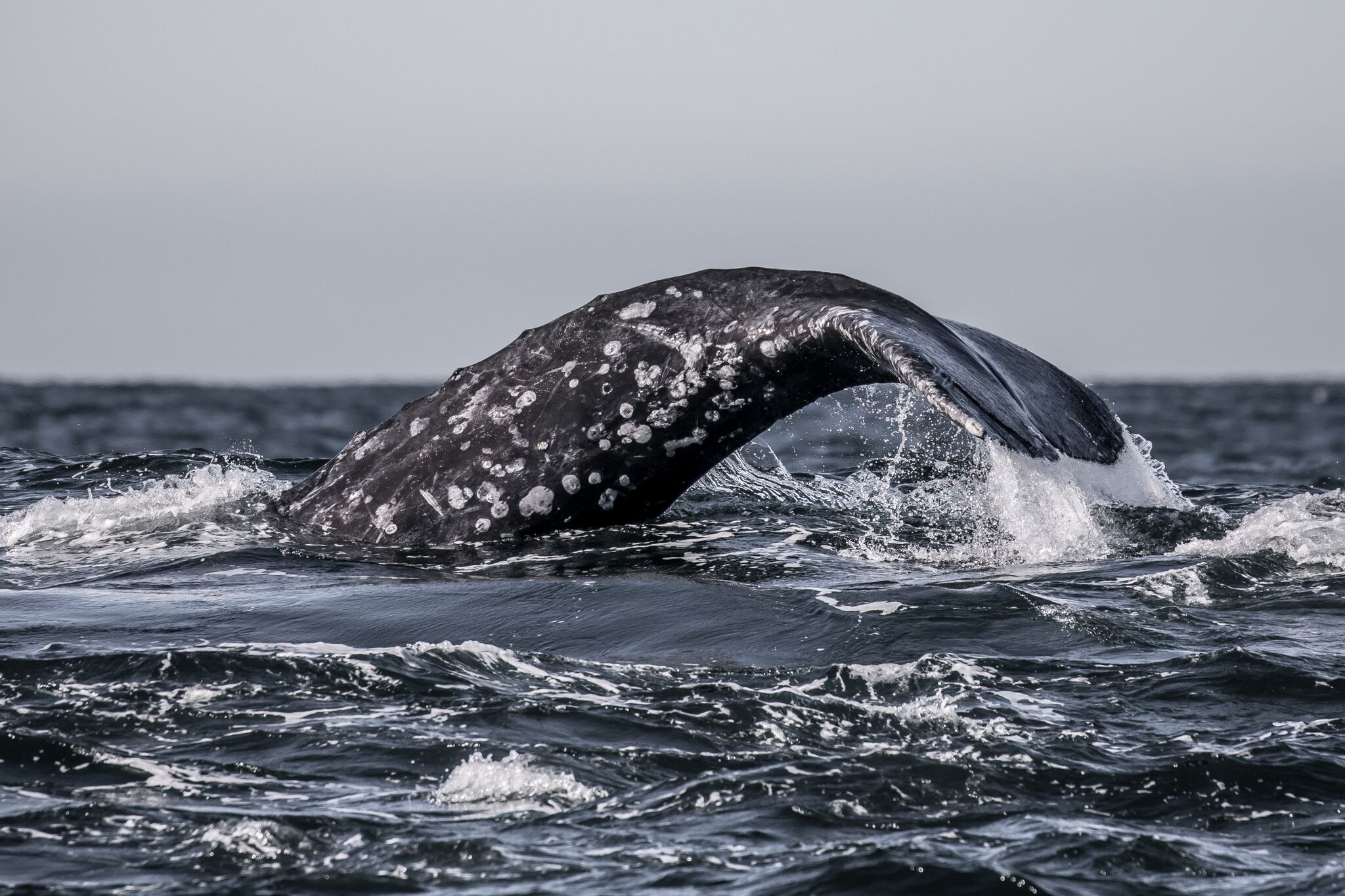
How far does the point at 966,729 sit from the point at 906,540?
3391 millimetres

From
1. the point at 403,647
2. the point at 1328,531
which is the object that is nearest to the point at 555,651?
the point at 403,647

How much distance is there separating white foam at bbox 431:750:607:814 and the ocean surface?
15 millimetres

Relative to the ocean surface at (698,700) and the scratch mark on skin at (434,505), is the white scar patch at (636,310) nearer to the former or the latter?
the ocean surface at (698,700)

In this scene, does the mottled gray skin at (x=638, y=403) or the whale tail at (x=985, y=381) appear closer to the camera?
the whale tail at (x=985, y=381)

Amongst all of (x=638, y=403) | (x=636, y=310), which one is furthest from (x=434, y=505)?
(x=636, y=310)

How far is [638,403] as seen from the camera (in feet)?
24.3

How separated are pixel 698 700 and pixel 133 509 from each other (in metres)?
5.16

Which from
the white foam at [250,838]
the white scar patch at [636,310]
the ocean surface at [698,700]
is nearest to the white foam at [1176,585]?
the ocean surface at [698,700]

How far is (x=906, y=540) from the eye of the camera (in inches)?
322

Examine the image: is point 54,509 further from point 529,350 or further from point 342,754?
point 342,754

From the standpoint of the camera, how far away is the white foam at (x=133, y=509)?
8.66 metres

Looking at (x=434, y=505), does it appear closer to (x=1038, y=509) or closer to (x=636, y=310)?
(x=636, y=310)

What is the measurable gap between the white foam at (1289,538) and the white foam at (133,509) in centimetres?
538

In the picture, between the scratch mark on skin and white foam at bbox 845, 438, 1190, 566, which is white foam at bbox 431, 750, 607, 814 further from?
the scratch mark on skin
